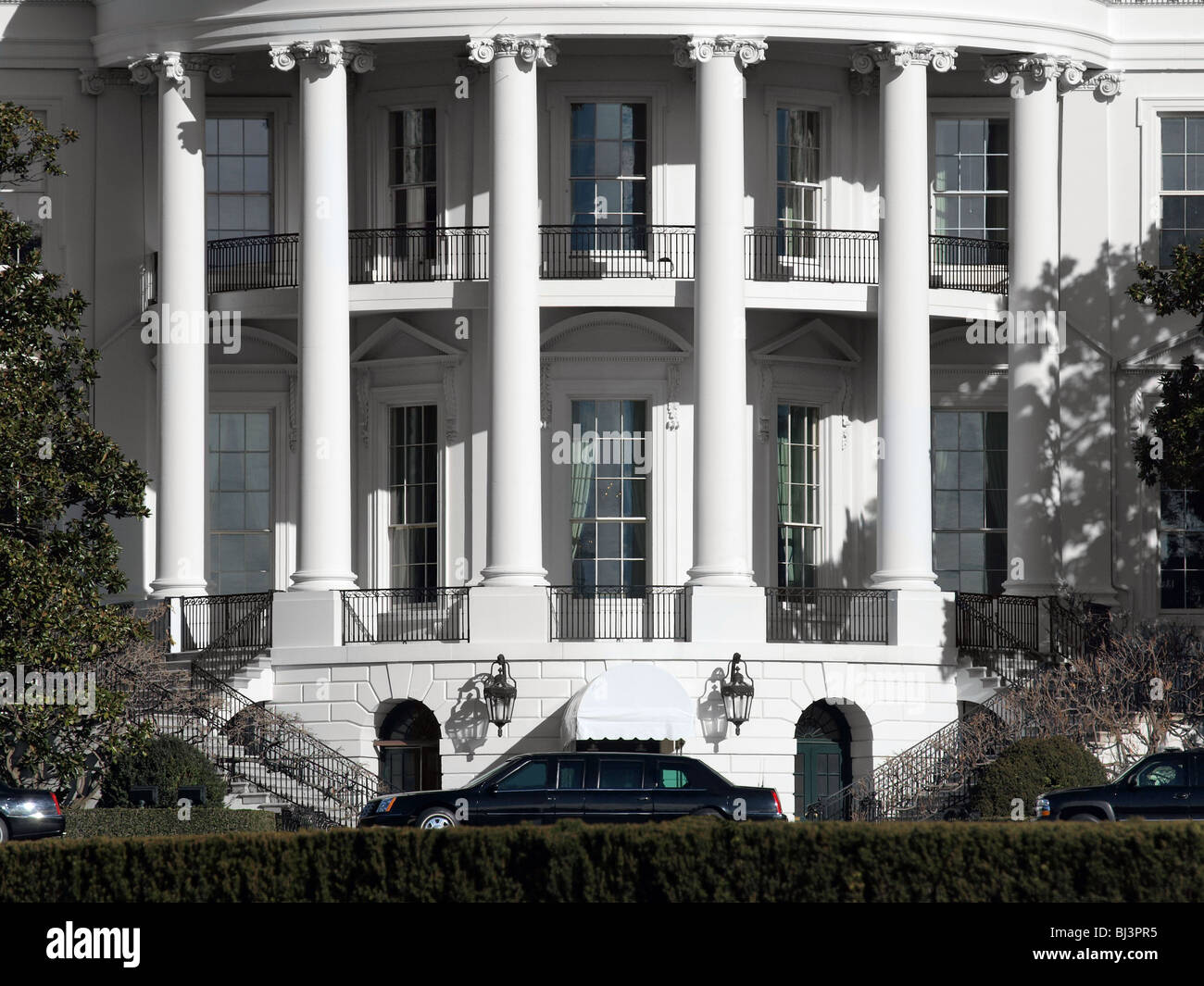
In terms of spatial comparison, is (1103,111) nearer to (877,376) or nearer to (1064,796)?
(877,376)

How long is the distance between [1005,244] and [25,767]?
60.3 feet

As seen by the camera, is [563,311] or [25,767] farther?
[563,311]

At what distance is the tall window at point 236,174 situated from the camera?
149 feet

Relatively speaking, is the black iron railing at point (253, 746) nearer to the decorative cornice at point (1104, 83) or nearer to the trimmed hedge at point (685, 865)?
the trimmed hedge at point (685, 865)

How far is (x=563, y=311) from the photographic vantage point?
4391 cm

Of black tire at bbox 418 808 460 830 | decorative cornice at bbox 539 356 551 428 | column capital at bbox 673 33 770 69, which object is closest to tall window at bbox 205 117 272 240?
decorative cornice at bbox 539 356 551 428

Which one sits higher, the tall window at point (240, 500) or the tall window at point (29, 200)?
the tall window at point (29, 200)

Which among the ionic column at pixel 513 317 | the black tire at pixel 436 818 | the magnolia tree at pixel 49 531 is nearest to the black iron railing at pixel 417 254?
the ionic column at pixel 513 317

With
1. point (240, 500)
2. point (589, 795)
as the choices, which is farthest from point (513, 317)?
point (589, 795)

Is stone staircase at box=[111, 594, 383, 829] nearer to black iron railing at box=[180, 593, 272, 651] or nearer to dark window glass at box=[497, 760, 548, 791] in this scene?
black iron railing at box=[180, 593, 272, 651]

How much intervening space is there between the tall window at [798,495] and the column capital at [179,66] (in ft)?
34.1

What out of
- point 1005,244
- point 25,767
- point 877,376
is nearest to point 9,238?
point 25,767

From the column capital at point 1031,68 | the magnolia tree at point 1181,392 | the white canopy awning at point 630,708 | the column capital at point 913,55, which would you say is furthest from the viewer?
the column capital at point 1031,68
